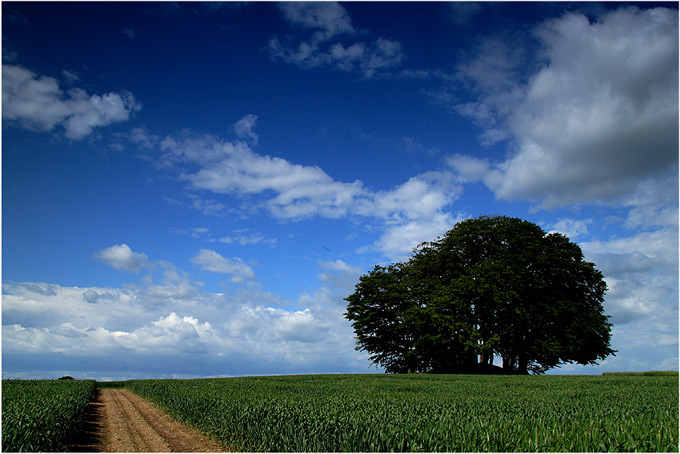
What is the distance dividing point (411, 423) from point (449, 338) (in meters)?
33.6

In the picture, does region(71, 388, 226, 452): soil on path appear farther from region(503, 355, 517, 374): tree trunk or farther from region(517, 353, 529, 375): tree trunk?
region(517, 353, 529, 375): tree trunk

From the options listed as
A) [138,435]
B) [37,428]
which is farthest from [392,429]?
[138,435]

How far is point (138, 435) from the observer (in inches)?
513

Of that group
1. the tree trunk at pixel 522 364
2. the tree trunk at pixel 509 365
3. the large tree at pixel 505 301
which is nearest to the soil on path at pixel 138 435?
the large tree at pixel 505 301

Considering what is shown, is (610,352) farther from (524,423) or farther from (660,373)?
(524,423)

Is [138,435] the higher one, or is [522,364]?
[522,364]

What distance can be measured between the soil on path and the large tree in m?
26.5

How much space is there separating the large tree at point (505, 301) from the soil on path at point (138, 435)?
26510 millimetres

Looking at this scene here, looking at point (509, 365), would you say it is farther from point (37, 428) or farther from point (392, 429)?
point (37, 428)

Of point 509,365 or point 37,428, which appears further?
point 509,365

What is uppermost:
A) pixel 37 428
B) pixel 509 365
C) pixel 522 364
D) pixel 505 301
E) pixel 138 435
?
pixel 505 301

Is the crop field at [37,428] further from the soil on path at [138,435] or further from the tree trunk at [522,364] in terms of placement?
the tree trunk at [522,364]

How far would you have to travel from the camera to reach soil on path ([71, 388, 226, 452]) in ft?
36.6

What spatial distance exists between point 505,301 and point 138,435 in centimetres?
3260
